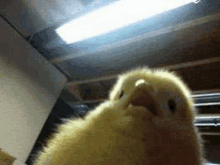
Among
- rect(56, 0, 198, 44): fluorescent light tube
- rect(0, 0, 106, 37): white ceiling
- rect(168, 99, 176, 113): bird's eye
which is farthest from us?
rect(0, 0, 106, 37): white ceiling

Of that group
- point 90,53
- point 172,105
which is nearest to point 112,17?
point 90,53

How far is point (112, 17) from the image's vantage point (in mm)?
874

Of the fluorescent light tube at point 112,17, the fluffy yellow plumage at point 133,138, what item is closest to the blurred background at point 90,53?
the fluorescent light tube at point 112,17

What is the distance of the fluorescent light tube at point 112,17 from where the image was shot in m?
0.76

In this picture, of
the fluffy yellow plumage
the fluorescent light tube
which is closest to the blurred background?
the fluorescent light tube

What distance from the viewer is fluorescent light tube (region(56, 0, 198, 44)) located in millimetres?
764

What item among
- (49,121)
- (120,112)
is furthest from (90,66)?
(120,112)

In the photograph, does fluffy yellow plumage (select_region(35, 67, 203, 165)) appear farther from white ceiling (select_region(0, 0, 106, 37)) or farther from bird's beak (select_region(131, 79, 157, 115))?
white ceiling (select_region(0, 0, 106, 37))

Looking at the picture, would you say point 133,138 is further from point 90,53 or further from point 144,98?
point 90,53

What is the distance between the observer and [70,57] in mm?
1188

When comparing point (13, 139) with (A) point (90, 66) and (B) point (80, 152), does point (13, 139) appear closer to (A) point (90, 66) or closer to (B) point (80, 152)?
(A) point (90, 66)


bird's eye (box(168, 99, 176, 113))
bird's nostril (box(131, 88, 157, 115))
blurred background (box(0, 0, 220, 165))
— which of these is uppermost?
Answer: blurred background (box(0, 0, 220, 165))

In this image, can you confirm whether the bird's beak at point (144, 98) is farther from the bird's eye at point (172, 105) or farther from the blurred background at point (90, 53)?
the blurred background at point (90, 53)

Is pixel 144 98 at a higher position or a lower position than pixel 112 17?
lower
